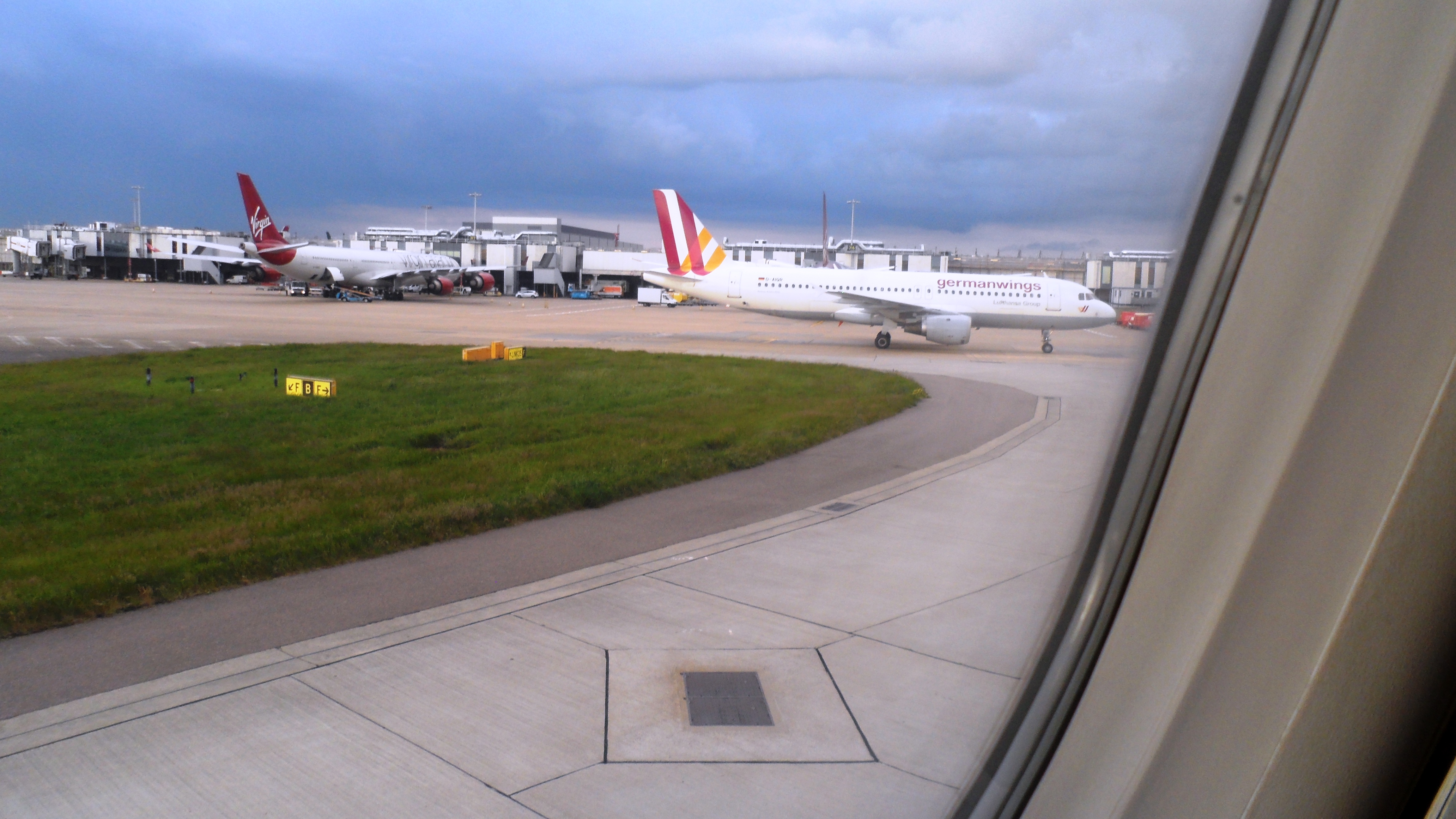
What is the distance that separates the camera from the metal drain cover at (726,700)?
12.7ft

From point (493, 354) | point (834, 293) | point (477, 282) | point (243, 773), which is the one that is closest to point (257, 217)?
point (493, 354)

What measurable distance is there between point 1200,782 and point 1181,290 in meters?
0.80

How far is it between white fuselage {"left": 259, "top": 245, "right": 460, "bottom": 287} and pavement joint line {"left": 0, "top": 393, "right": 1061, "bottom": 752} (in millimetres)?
37598

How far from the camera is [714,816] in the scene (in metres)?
3.18

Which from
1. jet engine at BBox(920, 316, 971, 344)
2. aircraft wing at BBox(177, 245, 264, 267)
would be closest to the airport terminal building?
aircraft wing at BBox(177, 245, 264, 267)

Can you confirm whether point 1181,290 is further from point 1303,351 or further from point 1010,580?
point 1010,580

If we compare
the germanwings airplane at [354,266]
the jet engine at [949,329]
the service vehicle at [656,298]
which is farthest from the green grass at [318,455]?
the service vehicle at [656,298]

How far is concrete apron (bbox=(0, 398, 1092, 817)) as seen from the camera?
2.76m

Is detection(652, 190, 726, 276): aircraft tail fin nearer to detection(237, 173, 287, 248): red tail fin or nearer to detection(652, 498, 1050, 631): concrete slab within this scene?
detection(237, 173, 287, 248): red tail fin

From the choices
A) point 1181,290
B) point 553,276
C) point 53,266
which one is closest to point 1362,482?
point 1181,290

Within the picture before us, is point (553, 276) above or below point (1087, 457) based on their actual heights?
below

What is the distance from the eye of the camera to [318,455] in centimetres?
933

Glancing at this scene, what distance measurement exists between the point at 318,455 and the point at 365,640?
5233 millimetres

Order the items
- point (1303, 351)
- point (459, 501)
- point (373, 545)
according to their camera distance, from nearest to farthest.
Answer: point (1303, 351) < point (373, 545) < point (459, 501)
